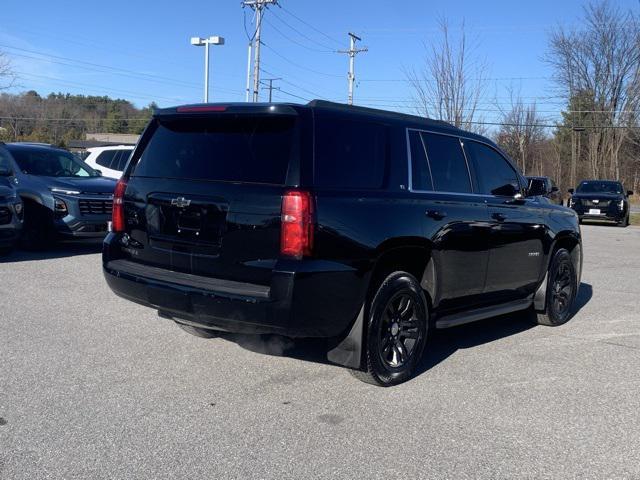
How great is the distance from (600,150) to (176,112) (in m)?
54.0

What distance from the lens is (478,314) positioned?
5.66 meters

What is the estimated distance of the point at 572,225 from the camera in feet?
23.7

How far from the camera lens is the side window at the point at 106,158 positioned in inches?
631

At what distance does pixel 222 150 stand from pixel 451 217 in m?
1.91

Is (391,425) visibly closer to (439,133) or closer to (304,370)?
(304,370)

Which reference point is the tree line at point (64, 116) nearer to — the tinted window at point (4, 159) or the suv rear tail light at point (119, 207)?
the tinted window at point (4, 159)

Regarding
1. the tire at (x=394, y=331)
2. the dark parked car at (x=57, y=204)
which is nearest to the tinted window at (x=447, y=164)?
the tire at (x=394, y=331)

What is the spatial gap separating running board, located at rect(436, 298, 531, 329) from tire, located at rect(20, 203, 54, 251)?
7.73m

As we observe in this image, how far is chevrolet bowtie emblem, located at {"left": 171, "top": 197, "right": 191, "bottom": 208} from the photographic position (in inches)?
175

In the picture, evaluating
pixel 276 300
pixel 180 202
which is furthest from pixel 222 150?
pixel 276 300

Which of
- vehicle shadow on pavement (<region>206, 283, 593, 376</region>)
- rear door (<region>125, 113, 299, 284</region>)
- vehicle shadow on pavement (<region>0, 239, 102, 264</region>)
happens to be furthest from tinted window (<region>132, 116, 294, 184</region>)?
vehicle shadow on pavement (<region>0, 239, 102, 264</region>)

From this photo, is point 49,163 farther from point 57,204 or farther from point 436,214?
point 436,214

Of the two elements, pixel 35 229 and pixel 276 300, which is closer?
pixel 276 300

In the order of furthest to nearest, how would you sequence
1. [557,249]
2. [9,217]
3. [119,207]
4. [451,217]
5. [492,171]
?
[9,217] → [557,249] → [492,171] → [451,217] → [119,207]
